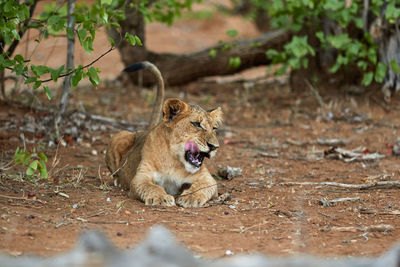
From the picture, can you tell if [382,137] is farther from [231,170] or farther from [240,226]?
[240,226]

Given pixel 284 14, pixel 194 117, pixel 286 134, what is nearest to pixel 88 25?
pixel 194 117

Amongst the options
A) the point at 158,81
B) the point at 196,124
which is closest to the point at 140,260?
the point at 196,124

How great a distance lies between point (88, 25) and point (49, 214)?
158 centimetres

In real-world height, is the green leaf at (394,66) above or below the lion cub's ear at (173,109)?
below

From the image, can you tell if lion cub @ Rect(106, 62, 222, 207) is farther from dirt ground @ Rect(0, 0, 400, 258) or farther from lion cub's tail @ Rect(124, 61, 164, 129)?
lion cub's tail @ Rect(124, 61, 164, 129)

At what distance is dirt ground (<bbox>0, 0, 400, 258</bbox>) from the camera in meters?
4.12

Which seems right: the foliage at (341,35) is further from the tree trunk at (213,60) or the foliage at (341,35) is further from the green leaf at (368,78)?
the tree trunk at (213,60)

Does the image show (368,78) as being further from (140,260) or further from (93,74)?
(140,260)

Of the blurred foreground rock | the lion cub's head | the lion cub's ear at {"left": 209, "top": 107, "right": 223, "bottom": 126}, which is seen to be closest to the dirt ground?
the lion cub's head

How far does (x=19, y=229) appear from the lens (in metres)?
4.07

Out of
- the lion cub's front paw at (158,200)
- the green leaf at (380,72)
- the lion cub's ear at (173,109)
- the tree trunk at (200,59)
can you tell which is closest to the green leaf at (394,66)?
the green leaf at (380,72)

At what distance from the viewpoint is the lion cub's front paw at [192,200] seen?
16.7 feet

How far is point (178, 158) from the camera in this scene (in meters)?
5.34

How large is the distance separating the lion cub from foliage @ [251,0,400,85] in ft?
12.0
